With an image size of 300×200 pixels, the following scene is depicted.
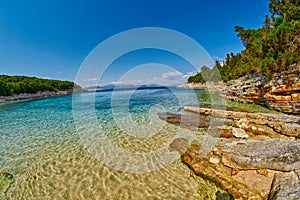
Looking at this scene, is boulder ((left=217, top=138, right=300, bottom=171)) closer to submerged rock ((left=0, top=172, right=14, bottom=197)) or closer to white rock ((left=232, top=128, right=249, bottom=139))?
white rock ((left=232, top=128, right=249, bottom=139))

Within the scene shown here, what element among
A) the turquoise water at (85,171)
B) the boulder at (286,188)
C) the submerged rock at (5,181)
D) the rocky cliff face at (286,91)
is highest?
the rocky cliff face at (286,91)

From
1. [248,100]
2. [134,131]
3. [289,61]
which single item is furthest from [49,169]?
[248,100]

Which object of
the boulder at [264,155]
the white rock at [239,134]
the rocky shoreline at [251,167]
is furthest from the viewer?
the white rock at [239,134]

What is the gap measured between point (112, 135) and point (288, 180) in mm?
7571

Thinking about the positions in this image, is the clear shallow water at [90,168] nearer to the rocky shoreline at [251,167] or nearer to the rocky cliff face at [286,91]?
the rocky shoreline at [251,167]

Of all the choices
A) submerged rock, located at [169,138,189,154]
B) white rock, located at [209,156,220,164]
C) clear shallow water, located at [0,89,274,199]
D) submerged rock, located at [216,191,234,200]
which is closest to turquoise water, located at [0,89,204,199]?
clear shallow water, located at [0,89,274,199]

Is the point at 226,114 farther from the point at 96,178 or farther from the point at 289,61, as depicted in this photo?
the point at 96,178

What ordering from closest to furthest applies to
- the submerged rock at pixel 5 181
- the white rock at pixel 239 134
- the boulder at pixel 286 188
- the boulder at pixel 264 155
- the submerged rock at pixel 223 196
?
the boulder at pixel 286 188 → the submerged rock at pixel 223 196 → the boulder at pixel 264 155 → the submerged rock at pixel 5 181 → the white rock at pixel 239 134

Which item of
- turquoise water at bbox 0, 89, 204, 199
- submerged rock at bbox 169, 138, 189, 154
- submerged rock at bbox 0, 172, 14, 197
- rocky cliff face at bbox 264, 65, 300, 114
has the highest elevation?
rocky cliff face at bbox 264, 65, 300, 114

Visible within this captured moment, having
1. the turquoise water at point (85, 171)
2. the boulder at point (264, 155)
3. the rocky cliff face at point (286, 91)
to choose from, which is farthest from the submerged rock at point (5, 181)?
the rocky cliff face at point (286, 91)

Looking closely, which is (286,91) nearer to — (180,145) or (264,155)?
(264,155)

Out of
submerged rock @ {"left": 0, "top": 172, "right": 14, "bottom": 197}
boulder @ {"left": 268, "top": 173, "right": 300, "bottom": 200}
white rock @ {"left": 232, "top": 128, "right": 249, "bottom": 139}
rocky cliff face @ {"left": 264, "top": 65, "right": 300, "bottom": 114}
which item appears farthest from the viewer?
rocky cliff face @ {"left": 264, "top": 65, "right": 300, "bottom": 114}

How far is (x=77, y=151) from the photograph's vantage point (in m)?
6.52

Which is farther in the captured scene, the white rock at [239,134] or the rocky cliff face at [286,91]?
the rocky cliff face at [286,91]
